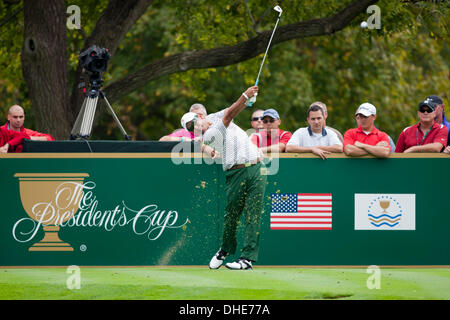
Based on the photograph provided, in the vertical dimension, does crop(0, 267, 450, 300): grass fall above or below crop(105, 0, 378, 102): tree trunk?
below

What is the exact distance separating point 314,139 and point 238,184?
3.76ft

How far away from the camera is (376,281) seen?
778cm

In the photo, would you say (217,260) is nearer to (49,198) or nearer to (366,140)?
(49,198)

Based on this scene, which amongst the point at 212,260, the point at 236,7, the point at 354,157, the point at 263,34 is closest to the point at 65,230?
the point at 212,260

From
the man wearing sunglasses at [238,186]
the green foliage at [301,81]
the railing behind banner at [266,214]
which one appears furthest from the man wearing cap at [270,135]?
the green foliage at [301,81]

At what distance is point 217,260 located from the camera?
8.29 metres

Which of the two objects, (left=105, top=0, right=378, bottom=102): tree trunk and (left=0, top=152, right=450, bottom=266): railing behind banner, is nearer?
(left=0, top=152, right=450, bottom=266): railing behind banner

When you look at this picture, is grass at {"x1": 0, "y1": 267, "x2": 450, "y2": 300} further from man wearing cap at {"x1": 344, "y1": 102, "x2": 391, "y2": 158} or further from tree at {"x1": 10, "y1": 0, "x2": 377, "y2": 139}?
tree at {"x1": 10, "y1": 0, "x2": 377, "y2": 139}

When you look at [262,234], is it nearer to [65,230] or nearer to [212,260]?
[212,260]

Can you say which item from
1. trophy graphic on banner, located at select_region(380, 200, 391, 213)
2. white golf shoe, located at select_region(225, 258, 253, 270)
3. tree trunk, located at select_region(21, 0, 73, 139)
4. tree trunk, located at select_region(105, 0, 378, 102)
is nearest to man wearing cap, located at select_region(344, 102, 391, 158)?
trophy graphic on banner, located at select_region(380, 200, 391, 213)

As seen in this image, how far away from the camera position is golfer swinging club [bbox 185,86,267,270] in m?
8.07

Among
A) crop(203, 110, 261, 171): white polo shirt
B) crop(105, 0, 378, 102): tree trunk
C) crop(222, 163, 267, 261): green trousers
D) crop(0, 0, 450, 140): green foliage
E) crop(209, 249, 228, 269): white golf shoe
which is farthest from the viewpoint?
crop(0, 0, 450, 140): green foliage

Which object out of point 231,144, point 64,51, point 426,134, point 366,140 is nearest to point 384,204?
point 366,140

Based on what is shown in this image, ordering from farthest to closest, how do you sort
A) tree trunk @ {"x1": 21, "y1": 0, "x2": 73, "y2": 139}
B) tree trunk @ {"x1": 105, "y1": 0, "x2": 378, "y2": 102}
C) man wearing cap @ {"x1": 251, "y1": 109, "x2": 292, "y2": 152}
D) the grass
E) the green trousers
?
tree trunk @ {"x1": 105, "y1": 0, "x2": 378, "y2": 102} < tree trunk @ {"x1": 21, "y1": 0, "x2": 73, "y2": 139} < man wearing cap @ {"x1": 251, "y1": 109, "x2": 292, "y2": 152} < the green trousers < the grass
